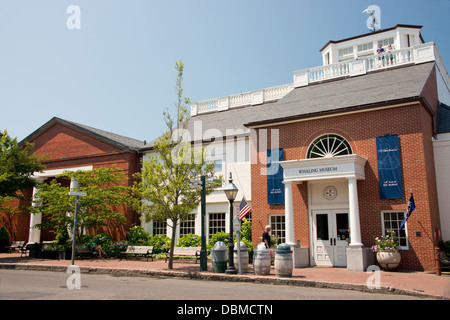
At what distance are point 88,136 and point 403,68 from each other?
19.3 m

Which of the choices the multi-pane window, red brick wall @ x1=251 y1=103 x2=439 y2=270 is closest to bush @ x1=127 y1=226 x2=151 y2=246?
the multi-pane window

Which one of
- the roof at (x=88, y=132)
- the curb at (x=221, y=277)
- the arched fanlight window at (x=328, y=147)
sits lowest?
the curb at (x=221, y=277)

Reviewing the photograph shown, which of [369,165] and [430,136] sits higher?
[430,136]

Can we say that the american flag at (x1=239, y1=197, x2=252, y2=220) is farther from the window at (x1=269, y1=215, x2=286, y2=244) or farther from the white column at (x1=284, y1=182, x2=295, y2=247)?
the white column at (x1=284, y1=182, x2=295, y2=247)

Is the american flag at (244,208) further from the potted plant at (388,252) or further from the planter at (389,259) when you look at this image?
the planter at (389,259)

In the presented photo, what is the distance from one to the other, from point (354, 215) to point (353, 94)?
603 cm

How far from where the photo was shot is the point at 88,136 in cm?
2600

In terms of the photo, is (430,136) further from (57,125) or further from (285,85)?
(57,125)

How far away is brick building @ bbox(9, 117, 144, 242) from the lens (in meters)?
24.7

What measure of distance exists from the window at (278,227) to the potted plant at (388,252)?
4417mm

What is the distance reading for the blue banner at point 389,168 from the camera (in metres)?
15.4

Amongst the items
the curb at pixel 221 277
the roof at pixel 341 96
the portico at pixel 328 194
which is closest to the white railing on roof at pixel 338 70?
the roof at pixel 341 96

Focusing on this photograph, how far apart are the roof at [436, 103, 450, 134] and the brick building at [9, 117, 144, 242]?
17.0 metres
